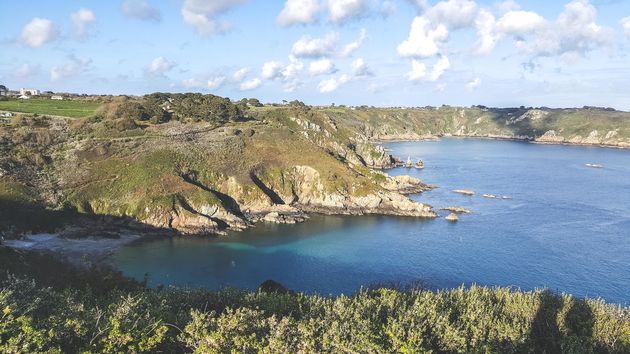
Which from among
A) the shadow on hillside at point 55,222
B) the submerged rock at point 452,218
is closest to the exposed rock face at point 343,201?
the submerged rock at point 452,218

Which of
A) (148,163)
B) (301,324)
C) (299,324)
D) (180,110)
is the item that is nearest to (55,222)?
(148,163)

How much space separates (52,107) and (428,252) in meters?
111

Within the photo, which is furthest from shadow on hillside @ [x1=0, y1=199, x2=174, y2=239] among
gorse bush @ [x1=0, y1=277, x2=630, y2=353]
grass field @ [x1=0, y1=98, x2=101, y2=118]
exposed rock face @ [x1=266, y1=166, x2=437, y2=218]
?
grass field @ [x1=0, y1=98, x2=101, y2=118]

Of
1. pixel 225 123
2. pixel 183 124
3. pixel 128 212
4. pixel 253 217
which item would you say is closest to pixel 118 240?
pixel 128 212

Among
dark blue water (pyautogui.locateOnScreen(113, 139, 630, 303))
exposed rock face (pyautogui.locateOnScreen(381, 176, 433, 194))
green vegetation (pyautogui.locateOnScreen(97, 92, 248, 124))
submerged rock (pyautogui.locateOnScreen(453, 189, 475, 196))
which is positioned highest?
green vegetation (pyautogui.locateOnScreen(97, 92, 248, 124))

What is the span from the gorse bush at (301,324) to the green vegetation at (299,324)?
6cm

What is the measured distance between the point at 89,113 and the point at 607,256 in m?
124

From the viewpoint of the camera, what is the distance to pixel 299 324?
23.1 m

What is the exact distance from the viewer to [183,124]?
118562mm

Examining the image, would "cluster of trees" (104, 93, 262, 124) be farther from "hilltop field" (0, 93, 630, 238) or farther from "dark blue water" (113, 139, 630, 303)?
"dark blue water" (113, 139, 630, 303)

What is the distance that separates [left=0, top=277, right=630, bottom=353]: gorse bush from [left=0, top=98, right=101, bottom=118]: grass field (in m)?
104

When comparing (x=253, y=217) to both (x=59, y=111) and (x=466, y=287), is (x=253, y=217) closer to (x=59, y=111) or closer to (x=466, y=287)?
(x=466, y=287)

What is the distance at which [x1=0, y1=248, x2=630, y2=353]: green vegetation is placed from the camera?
20078mm

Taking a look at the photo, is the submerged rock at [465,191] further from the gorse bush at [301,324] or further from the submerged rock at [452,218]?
the gorse bush at [301,324]
